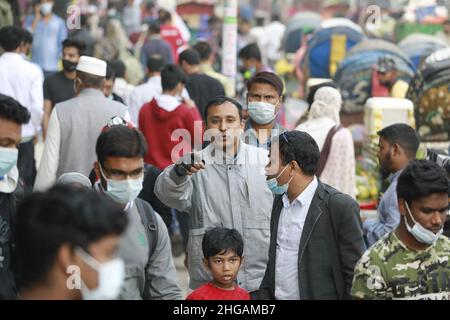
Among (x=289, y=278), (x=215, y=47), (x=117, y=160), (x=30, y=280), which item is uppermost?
(x=215, y=47)

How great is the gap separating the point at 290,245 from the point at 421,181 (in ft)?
3.11

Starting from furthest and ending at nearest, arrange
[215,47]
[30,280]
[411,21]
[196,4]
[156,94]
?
[196,4] < [411,21] < [215,47] < [156,94] < [30,280]

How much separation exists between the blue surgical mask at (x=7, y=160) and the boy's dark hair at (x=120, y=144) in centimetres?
73

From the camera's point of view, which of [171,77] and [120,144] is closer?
[120,144]

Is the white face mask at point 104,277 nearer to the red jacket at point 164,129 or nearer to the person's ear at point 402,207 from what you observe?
the person's ear at point 402,207

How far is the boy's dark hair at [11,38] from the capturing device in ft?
33.9

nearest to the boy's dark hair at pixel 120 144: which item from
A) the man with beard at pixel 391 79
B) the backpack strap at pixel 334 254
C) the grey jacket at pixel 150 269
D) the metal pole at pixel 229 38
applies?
the grey jacket at pixel 150 269

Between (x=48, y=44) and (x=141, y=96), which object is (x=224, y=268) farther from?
(x=48, y=44)

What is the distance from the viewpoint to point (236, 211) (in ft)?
20.7

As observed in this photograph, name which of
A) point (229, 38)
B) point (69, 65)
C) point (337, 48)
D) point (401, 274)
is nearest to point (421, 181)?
point (401, 274)

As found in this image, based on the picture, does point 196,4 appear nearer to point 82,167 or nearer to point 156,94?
point 156,94

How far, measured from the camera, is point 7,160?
551 cm
